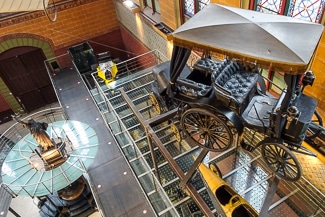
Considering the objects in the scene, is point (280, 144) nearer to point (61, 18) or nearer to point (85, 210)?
point (85, 210)

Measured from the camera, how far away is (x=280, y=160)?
8.45 feet

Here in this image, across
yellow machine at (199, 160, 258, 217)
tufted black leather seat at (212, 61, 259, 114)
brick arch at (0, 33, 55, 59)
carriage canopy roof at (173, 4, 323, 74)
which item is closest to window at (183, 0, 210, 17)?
tufted black leather seat at (212, 61, 259, 114)

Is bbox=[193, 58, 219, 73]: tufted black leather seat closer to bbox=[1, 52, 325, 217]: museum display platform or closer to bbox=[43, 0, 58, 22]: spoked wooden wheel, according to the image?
bbox=[1, 52, 325, 217]: museum display platform

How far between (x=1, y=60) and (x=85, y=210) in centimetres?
542

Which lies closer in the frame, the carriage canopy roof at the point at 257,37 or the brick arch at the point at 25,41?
the carriage canopy roof at the point at 257,37

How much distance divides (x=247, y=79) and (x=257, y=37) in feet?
2.44

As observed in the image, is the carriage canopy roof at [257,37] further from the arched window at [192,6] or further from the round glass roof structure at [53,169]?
the round glass roof structure at [53,169]

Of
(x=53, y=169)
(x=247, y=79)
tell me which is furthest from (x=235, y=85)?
(x=53, y=169)

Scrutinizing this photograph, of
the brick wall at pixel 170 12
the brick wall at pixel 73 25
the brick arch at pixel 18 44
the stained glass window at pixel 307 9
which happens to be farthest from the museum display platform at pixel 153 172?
the brick wall at pixel 73 25

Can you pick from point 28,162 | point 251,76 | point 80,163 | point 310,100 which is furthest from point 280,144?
point 28,162

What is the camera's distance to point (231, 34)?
6.89ft

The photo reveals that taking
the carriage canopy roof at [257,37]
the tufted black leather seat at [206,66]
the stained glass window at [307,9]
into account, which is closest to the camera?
the carriage canopy roof at [257,37]

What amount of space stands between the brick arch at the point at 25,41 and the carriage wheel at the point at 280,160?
26.1ft

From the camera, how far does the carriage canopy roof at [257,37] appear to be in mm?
1863
